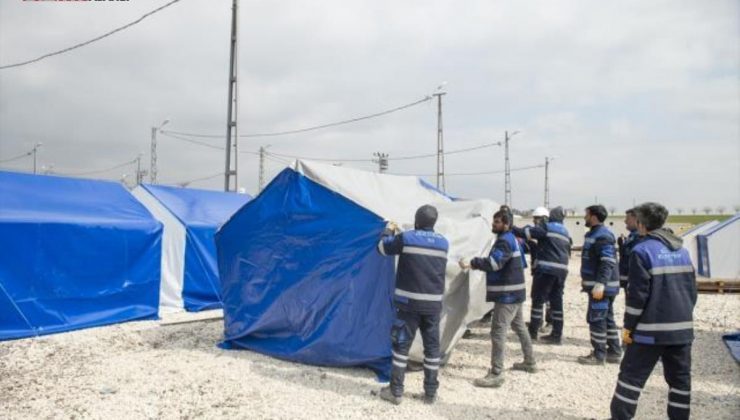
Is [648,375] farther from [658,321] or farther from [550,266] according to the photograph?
[550,266]

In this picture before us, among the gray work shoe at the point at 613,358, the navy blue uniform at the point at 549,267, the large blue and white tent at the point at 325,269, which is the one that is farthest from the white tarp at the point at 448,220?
the gray work shoe at the point at 613,358

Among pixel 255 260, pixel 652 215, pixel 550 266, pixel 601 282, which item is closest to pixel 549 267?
pixel 550 266

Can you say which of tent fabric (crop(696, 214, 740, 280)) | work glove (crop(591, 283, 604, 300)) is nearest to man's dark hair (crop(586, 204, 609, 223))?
work glove (crop(591, 283, 604, 300))

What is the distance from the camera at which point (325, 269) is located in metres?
6.18

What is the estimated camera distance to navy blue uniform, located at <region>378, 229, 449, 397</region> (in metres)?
4.95

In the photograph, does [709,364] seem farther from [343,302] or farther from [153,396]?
[153,396]

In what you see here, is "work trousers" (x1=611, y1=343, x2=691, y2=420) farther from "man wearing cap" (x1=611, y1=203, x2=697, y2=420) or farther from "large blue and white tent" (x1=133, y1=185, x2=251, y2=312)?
"large blue and white tent" (x1=133, y1=185, x2=251, y2=312)

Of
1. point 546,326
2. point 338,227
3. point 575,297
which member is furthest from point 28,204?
point 575,297

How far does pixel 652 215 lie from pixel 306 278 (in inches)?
152

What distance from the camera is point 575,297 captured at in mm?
12078

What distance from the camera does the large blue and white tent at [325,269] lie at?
5.85 m

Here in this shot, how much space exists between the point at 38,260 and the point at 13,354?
1640 mm

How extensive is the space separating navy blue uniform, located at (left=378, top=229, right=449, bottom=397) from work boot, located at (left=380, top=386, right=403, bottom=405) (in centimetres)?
4

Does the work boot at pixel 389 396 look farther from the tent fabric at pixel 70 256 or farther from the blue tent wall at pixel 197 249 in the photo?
the blue tent wall at pixel 197 249
